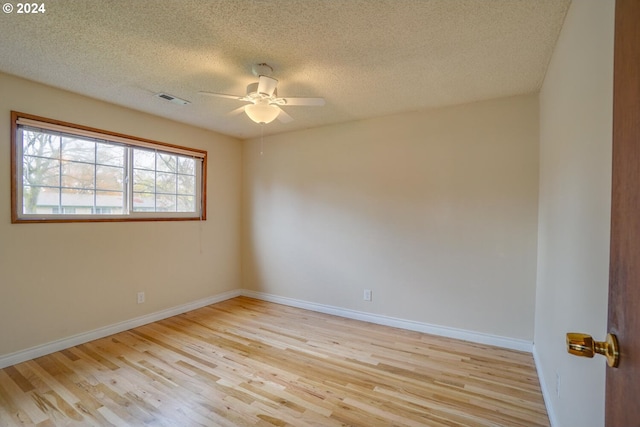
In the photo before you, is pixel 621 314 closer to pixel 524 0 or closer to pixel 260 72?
pixel 524 0

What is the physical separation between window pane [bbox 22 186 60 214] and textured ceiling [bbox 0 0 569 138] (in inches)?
37.3

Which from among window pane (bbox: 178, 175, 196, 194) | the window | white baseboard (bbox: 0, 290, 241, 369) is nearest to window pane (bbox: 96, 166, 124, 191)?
the window

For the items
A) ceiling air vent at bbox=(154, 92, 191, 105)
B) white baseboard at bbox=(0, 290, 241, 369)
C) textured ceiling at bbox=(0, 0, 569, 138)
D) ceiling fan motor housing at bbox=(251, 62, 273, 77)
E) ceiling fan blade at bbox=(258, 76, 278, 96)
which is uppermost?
textured ceiling at bbox=(0, 0, 569, 138)

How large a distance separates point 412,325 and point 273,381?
5.54ft

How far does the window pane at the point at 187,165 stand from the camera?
3838 mm

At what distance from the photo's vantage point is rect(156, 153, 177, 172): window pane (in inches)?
142

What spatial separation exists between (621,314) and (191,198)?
13.5 ft

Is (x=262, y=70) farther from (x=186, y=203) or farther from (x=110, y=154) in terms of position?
(x=186, y=203)

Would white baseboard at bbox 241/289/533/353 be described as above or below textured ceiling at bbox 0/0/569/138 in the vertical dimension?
below

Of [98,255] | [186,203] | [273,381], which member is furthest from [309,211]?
[98,255]

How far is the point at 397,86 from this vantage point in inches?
102

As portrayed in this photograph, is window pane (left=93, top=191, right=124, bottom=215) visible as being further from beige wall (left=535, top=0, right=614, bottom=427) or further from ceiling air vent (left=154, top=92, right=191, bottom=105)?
beige wall (left=535, top=0, right=614, bottom=427)

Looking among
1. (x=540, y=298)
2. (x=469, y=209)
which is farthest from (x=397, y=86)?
(x=540, y=298)

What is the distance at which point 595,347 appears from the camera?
27.1 inches
